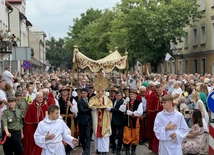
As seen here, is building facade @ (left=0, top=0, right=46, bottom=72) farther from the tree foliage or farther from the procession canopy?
the procession canopy

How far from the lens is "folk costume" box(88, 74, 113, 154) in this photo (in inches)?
475

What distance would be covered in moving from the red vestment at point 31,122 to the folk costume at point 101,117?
4.66 feet

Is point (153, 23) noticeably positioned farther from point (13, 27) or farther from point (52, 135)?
point (52, 135)

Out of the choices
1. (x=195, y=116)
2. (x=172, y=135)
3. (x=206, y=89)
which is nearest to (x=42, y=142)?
(x=172, y=135)

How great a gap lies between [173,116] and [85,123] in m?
4.02

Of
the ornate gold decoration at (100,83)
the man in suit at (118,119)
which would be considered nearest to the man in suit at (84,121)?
the ornate gold decoration at (100,83)

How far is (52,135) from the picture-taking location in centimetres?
798

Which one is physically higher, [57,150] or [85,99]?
[85,99]

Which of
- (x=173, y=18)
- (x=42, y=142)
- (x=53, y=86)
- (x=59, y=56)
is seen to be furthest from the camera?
(x=59, y=56)

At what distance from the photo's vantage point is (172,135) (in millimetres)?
8219

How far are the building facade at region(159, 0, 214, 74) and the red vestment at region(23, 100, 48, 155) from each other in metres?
30.5

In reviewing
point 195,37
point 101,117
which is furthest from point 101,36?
point 101,117

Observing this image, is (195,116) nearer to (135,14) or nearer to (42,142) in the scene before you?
(42,142)

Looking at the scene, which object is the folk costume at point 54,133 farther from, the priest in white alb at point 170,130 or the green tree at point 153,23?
the green tree at point 153,23
